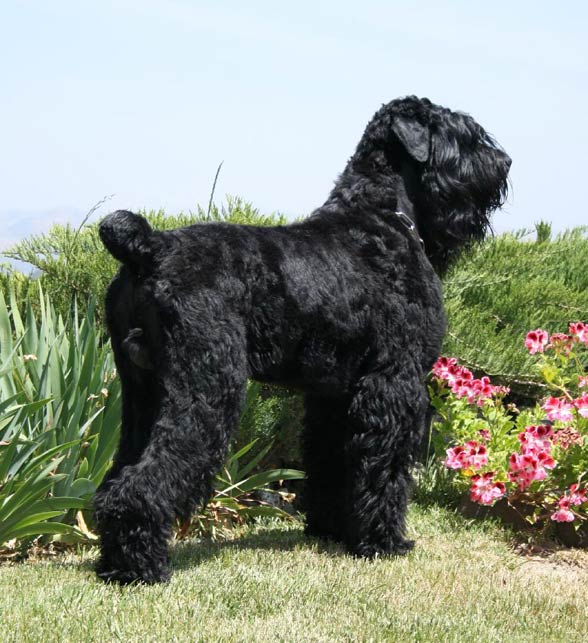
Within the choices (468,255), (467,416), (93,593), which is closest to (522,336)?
(467,416)

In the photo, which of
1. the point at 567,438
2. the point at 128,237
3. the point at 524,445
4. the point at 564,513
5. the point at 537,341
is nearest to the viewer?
the point at 128,237

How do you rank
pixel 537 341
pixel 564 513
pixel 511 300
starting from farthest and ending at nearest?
pixel 511 300, pixel 537 341, pixel 564 513

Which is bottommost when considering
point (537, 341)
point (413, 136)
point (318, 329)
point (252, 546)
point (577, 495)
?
point (252, 546)

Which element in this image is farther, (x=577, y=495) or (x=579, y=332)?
(x=579, y=332)

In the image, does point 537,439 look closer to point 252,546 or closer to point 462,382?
point 462,382

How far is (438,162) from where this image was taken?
5000mm

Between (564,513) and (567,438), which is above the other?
(567,438)

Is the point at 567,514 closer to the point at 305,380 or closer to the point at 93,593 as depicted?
the point at 305,380

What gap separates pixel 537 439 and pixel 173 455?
241 centimetres

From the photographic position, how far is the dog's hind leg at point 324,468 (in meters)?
5.15

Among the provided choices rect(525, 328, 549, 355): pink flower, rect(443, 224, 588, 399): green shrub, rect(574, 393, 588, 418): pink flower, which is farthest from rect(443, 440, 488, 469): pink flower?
rect(443, 224, 588, 399): green shrub

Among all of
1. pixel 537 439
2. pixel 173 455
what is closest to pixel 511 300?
pixel 537 439

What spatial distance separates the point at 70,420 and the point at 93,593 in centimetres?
146

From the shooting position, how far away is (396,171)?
16.7 ft
